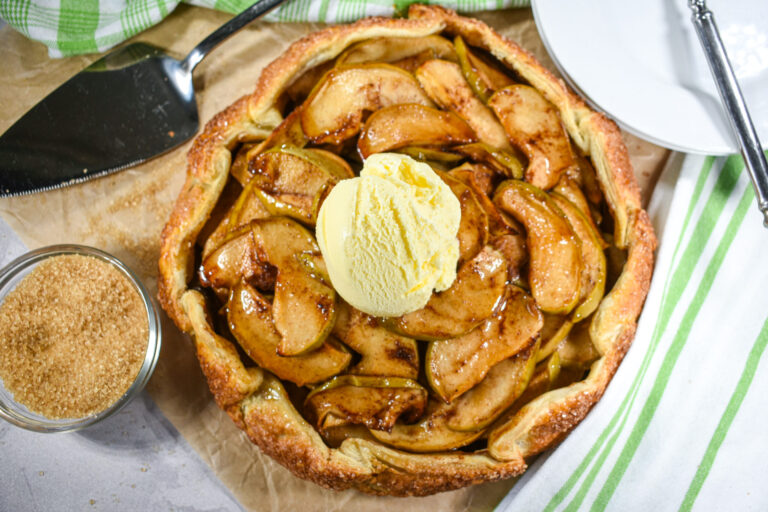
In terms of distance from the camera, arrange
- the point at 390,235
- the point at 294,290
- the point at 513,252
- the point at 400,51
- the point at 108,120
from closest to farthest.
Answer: the point at 390,235, the point at 294,290, the point at 513,252, the point at 400,51, the point at 108,120

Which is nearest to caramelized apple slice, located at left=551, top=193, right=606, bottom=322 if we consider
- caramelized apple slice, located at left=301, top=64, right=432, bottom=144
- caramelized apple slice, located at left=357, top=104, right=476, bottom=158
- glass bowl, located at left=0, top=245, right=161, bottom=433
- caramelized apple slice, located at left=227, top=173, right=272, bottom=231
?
caramelized apple slice, located at left=357, top=104, right=476, bottom=158

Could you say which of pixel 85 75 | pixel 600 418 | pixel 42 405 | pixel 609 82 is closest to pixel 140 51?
pixel 85 75

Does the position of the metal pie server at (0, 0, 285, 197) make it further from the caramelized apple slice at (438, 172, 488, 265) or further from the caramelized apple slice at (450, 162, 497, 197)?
the caramelized apple slice at (438, 172, 488, 265)

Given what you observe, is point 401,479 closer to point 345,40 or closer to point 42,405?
point 42,405

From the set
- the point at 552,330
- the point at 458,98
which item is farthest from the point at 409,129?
the point at 552,330

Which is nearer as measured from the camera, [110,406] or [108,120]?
[110,406]

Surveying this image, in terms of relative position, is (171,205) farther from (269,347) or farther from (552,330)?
(552,330)
